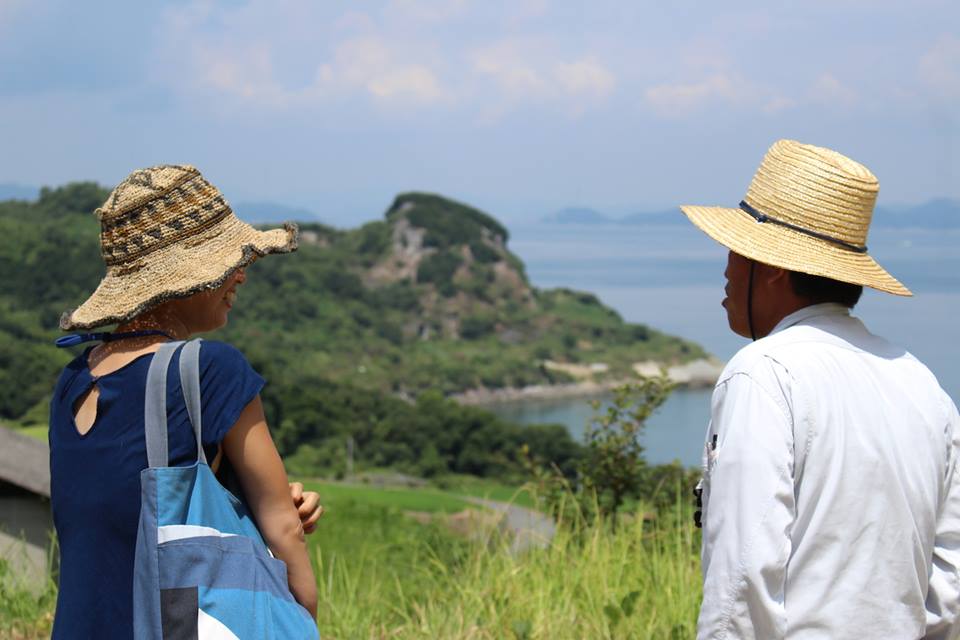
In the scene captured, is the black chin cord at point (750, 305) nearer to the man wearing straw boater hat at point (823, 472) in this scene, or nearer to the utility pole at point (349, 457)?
the man wearing straw boater hat at point (823, 472)

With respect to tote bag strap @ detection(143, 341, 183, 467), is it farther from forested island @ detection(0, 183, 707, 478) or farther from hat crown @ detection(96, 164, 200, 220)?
forested island @ detection(0, 183, 707, 478)

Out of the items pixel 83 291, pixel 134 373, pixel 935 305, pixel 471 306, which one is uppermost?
pixel 134 373

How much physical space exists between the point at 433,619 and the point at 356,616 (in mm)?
295

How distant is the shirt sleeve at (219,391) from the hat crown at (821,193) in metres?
1.08

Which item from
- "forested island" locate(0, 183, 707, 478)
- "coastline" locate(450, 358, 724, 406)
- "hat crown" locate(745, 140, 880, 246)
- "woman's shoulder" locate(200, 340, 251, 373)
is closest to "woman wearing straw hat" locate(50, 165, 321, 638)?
"woman's shoulder" locate(200, 340, 251, 373)

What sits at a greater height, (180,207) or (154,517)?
(180,207)

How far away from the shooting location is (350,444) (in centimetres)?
4084

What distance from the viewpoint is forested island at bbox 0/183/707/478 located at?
4212cm

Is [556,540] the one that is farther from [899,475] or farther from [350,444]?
[350,444]

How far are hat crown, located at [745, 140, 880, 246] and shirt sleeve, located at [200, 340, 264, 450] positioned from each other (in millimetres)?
1079

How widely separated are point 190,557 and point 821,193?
1.37 m

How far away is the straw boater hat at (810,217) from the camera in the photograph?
2.33m

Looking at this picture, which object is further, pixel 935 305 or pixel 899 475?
pixel 935 305

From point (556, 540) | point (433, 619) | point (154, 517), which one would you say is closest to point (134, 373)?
point (154, 517)
